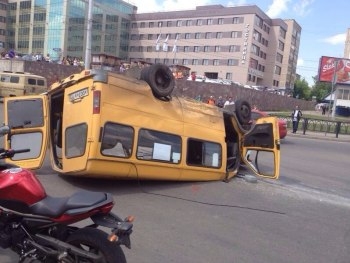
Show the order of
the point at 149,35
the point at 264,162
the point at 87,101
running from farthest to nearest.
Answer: the point at 149,35, the point at 264,162, the point at 87,101

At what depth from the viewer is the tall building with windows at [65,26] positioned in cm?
9062

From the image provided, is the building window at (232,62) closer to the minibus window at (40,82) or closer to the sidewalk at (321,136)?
the sidewalk at (321,136)

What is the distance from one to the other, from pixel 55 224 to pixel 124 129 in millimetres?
3557

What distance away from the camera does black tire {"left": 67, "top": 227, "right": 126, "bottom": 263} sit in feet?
11.0

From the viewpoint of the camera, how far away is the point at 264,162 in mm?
12242

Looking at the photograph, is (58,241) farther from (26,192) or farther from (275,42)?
(275,42)

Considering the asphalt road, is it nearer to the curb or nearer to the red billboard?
the curb

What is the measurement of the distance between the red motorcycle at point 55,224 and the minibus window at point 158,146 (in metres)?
3.64

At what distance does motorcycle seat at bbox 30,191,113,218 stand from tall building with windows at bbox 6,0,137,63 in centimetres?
8471

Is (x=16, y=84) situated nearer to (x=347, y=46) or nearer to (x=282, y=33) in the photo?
(x=282, y=33)

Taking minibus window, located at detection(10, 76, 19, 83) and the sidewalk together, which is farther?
minibus window, located at detection(10, 76, 19, 83)

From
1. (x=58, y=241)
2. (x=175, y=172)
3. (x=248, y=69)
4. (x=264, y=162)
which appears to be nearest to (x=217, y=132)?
(x=175, y=172)

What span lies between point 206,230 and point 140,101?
2.70 meters

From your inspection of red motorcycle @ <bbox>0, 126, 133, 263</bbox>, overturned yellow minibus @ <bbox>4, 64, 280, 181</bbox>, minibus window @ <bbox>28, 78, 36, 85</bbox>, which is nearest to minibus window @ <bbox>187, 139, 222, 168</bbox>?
overturned yellow minibus @ <bbox>4, 64, 280, 181</bbox>
